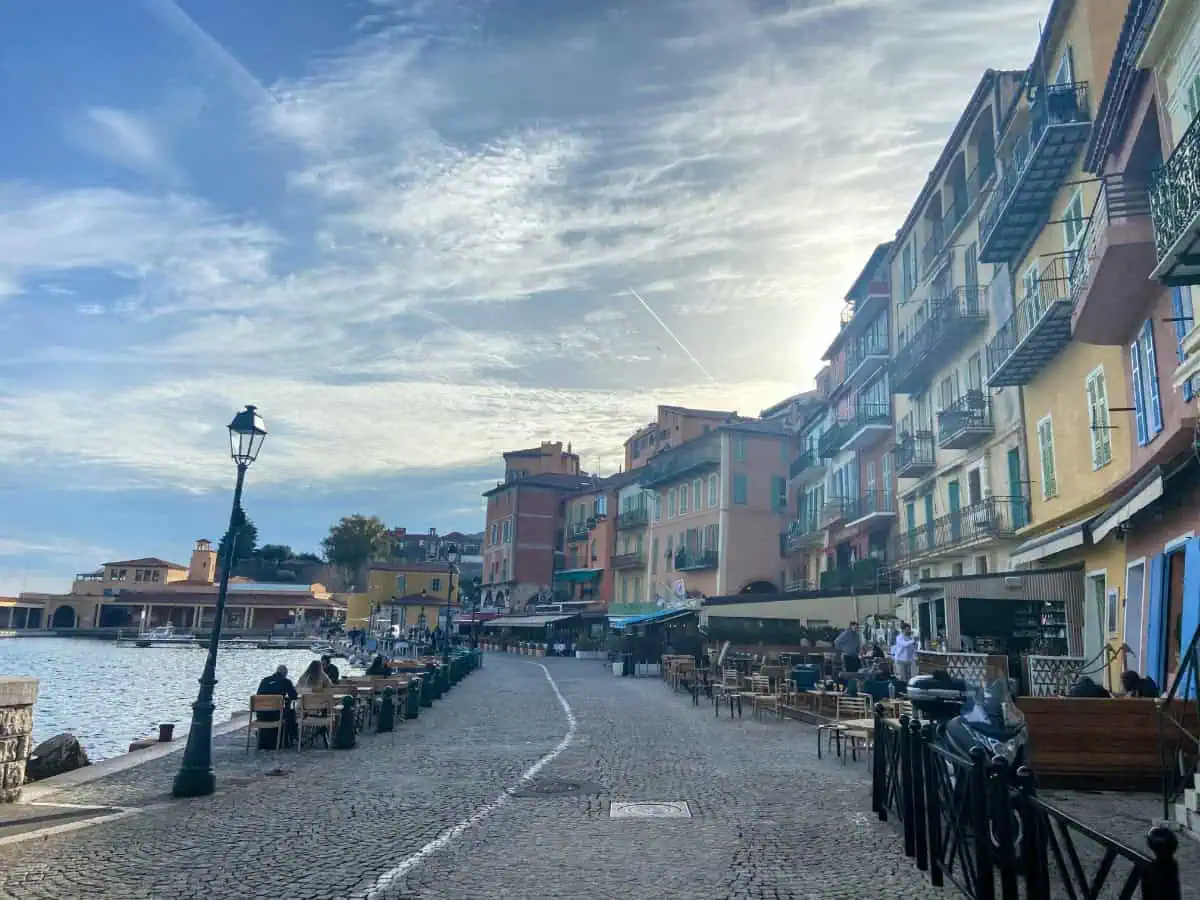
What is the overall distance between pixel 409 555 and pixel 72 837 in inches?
4874

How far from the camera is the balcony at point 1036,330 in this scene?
1711 centimetres

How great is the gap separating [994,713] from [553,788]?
17.3ft

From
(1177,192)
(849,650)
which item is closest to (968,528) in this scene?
(849,650)

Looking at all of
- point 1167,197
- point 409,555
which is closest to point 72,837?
point 1167,197

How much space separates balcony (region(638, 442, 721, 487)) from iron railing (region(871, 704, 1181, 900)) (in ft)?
131

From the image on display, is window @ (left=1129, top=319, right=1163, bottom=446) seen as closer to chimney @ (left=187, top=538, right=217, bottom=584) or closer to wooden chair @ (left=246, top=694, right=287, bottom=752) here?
wooden chair @ (left=246, top=694, right=287, bottom=752)

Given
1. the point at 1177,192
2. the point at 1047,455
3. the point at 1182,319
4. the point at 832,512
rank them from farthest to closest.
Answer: the point at 832,512
the point at 1047,455
the point at 1182,319
the point at 1177,192

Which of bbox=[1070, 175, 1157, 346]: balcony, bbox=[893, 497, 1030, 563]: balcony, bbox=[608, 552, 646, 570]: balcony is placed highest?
bbox=[1070, 175, 1157, 346]: balcony

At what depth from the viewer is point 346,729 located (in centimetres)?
1434

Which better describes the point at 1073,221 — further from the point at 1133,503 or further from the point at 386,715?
the point at 386,715

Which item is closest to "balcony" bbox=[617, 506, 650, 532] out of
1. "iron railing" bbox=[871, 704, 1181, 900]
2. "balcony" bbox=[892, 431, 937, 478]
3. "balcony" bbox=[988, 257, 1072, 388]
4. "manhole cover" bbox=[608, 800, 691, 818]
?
"balcony" bbox=[892, 431, 937, 478]

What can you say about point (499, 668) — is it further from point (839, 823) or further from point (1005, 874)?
point (1005, 874)

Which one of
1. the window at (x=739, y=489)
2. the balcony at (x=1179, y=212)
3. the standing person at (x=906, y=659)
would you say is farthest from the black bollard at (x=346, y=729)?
the window at (x=739, y=489)

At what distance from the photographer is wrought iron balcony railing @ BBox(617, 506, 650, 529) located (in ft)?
186
